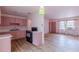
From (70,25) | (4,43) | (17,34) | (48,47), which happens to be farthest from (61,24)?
(4,43)

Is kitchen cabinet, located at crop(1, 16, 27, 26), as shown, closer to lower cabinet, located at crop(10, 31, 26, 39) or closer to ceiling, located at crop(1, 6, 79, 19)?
ceiling, located at crop(1, 6, 79, 19)

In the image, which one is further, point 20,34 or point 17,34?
point 20,34

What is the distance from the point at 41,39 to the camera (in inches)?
217

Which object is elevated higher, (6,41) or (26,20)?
(26,20)

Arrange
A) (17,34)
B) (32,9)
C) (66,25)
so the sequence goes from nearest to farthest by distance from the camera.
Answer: (32,9)
(17,34)
(66,25)

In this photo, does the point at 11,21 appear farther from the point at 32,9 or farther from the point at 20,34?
the point at 32,9

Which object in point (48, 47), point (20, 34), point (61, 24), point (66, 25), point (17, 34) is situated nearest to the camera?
point (48, 47)

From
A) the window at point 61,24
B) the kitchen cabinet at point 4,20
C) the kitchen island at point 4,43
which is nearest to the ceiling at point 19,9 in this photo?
the kitchen cabinet at point 4,20

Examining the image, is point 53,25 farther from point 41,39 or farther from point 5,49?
point 5,49
